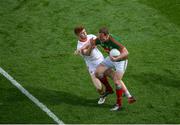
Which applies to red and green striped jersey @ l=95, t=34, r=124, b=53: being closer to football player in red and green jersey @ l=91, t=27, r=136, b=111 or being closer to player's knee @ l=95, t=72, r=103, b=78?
football player in red and green jersey @ l=91, t=27, r=136, b=111

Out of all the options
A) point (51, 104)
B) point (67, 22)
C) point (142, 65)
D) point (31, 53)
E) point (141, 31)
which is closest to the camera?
point (51, 104)

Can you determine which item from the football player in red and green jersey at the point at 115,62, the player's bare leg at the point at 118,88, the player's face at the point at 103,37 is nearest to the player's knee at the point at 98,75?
the football player in red and green jersey at the point at 115,62

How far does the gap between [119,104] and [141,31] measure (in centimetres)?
501

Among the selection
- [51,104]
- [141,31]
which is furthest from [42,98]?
[141,31]

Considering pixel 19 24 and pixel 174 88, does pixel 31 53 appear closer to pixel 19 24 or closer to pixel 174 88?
pixel 19 24

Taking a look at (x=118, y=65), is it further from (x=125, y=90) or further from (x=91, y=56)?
(x=91, y=56)

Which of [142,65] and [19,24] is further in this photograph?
[19,24]

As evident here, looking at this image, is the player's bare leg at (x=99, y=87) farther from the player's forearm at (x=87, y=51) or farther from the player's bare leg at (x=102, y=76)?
the player's forearm at (x=87, y=51)

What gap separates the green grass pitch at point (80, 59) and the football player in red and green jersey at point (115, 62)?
469 millimetres

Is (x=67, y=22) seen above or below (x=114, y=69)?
below

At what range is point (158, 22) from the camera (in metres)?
16.0

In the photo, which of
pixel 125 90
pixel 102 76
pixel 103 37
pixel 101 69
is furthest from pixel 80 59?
pixel 103 37

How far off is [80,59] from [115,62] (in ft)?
11.7

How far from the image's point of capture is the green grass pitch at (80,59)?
11.0 m
